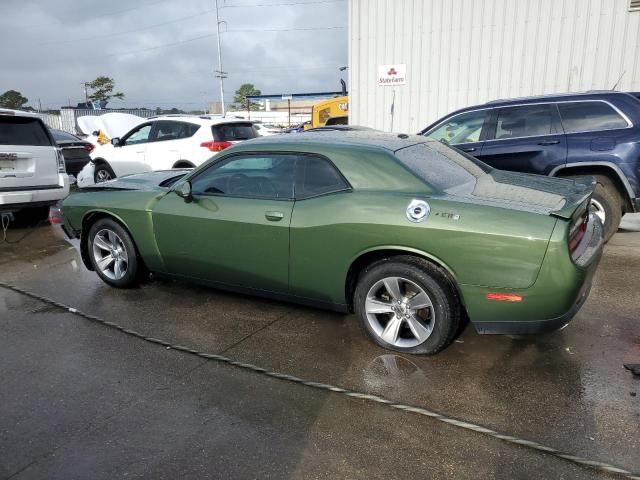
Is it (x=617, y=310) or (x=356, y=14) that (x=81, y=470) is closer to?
(x=617, y=310)

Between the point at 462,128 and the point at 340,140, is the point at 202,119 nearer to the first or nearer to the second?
the point at 462,128

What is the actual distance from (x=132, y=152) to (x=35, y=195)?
2.83 meters

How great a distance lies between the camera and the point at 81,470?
8.01 ft

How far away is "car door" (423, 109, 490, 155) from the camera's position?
6680 mm


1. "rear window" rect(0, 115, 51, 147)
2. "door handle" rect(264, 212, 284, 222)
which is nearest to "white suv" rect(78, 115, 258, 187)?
"rear window" rect(0, 115, 51, 147)

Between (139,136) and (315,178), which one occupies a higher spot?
(139,136)

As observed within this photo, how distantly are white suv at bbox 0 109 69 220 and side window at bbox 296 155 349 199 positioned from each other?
199 inches

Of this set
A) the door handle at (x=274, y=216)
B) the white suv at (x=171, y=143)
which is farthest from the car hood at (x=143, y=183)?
the white suv at (x=171, y=143)

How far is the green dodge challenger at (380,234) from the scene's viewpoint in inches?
121

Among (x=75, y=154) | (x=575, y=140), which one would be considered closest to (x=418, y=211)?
(x=575, y=140)

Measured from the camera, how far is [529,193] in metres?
3.52

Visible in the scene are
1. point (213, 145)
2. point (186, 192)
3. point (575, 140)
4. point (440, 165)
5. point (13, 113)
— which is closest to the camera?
point (440, 165)

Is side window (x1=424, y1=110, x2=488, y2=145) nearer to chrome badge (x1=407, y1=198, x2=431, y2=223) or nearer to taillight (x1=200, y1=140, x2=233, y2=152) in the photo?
chrome badge (x1=407, y1=198, x2=431, y2=223)

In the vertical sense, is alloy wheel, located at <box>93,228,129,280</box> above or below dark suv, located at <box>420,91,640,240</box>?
below
